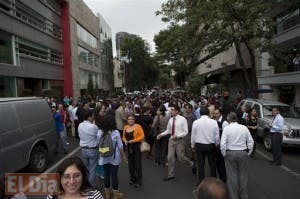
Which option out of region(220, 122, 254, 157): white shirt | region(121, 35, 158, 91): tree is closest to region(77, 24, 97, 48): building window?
region(121, 35, 158, 91): tree

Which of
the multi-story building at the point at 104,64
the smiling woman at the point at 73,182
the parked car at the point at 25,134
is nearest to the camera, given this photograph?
the smiling woman at the point at 73,182

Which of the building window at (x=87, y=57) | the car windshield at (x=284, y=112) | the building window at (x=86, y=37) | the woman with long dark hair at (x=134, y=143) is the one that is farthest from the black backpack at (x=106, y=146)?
the building window at (x=86, y=37)

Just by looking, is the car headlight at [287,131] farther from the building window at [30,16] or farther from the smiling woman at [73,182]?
the building window at [30,16]

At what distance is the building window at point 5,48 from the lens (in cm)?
2184

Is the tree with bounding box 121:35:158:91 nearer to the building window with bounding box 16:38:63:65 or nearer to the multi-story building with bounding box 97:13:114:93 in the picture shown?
the multi-story building with bounding box 97:13:114:93

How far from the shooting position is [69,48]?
37.4 m

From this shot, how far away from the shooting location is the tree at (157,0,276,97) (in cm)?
1772

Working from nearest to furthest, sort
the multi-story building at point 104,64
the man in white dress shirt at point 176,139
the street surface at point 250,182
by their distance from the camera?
the street surface at point 250,182 < the man in white dress shirt at point 176,139 < the multi-story building at point 104,64

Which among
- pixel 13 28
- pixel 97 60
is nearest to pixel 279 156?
pixel 13 28

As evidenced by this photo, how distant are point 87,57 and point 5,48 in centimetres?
2667

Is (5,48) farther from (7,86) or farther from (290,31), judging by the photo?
(290,31)

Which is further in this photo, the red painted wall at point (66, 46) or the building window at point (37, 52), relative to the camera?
the red painted wall at point (66, 46)

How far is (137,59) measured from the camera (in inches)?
3100

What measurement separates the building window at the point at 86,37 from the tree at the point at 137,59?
18669 mm
